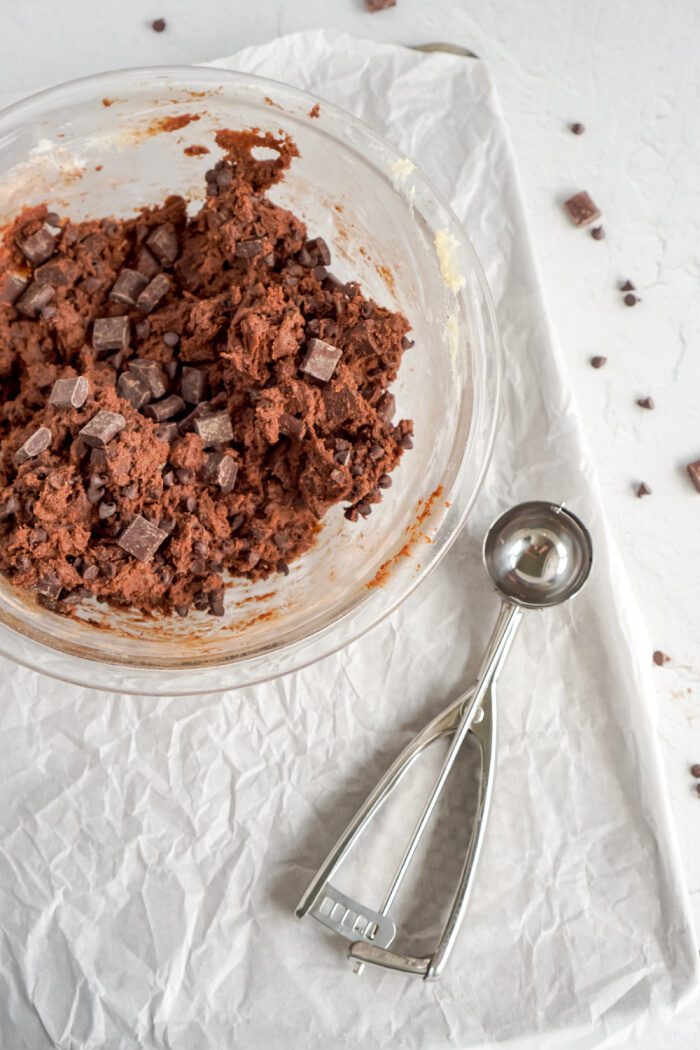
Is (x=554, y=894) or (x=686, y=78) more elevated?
(x=686, y=78)

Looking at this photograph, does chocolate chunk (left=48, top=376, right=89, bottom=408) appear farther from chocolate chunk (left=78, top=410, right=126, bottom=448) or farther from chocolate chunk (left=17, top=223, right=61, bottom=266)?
chocolate chunk (left=17, top=223, right=61, bottom=266)

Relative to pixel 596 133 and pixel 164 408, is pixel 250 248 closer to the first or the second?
pixel 164 408

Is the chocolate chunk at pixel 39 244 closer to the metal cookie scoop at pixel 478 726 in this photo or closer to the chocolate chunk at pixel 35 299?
Result: the chocolate chunk at pixel 35 299

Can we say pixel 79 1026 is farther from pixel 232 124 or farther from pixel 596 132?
pixel 596 132

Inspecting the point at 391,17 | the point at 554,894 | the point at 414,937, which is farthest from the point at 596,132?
the point at 414,937

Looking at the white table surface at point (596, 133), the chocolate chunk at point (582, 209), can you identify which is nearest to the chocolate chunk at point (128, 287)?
the white table surface at point (596, 133)

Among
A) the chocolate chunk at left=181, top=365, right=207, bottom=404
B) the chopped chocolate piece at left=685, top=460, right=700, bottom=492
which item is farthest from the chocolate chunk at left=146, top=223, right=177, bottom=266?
the chopped chocolate piece at left=685, top=460, right=700, bottom=492

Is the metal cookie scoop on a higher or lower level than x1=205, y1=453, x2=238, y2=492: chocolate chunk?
lower
